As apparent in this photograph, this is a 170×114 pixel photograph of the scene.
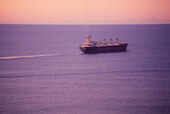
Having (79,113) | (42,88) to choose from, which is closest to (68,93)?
(42,88)

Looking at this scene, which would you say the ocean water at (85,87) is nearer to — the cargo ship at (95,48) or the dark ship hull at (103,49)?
the dark ship hull at (103,49)

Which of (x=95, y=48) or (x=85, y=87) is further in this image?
(x=95, y=48)

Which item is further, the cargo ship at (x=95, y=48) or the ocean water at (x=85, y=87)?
the cargo ship at (x=95, y=48)

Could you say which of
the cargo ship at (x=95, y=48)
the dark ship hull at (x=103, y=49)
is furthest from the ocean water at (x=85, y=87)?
the cargo ship at (x=95, y=48)

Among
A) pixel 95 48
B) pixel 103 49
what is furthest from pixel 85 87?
pixel 103 49

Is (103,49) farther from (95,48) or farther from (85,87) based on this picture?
(85,87)

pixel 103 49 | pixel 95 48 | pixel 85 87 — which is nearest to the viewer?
pixel 85 87

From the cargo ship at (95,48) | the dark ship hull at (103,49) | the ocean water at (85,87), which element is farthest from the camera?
the cargo ship at (95,48)

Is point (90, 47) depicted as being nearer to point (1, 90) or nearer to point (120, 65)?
point (120, 65)

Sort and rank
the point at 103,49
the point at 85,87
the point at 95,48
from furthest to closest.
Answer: the point at 103,49, the point at 95,48, the point at 85,87

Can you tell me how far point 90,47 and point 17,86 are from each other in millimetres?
28662

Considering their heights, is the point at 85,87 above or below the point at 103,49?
below

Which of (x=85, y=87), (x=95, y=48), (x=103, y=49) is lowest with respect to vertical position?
(x=85, y=87)

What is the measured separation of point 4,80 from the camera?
3200 cm
